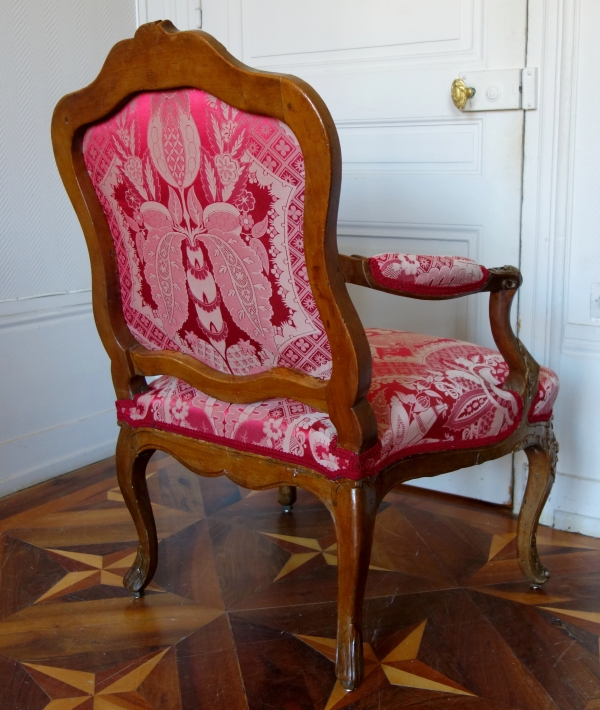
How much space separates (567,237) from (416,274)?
2.64 ft

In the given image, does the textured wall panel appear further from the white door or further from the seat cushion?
the seat cushion

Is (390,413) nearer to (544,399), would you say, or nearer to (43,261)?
(544,399)

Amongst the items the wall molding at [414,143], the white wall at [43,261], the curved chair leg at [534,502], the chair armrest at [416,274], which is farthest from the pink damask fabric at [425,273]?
the white wall at [43,261]

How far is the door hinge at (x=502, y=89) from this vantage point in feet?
5.92

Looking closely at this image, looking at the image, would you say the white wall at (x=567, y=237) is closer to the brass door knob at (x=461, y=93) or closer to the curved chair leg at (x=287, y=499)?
the brass door knob at (x=461, y=93)

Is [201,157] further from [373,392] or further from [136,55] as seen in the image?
[373,392]

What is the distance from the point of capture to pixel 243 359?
1274 mm

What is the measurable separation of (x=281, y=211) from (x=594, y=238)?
3.31 feet

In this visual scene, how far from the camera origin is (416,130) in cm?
199

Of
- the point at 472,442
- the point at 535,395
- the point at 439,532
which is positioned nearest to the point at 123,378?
the point at 472,442

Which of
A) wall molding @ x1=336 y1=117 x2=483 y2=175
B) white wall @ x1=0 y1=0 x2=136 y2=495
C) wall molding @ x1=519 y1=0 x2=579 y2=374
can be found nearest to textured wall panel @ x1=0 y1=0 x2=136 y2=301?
white wall @ x1=0 y1=0 x2=136 y2=495

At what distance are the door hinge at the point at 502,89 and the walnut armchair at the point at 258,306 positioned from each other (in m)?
0.65

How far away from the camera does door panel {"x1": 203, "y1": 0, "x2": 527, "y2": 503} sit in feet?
6.17

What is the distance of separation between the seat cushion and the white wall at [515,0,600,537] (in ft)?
1.22
